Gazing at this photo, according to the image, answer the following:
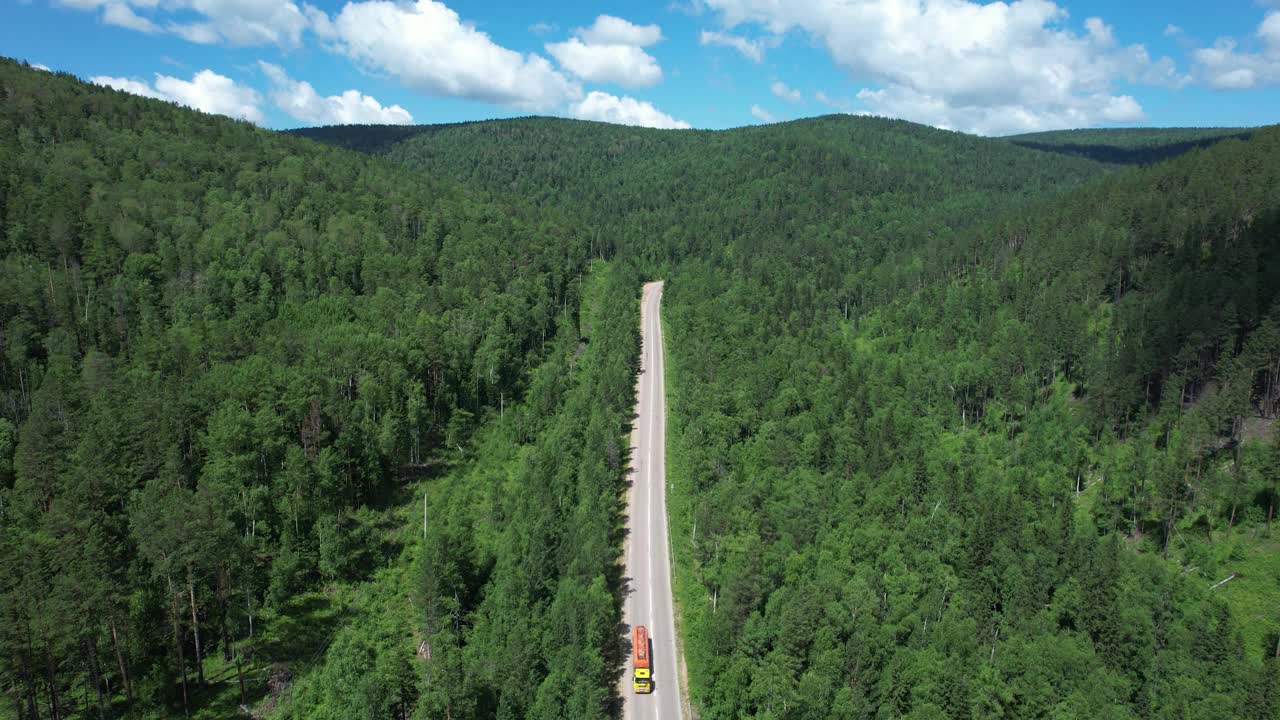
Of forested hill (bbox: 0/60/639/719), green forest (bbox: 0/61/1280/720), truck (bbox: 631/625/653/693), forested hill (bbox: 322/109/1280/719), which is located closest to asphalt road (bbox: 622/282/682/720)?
truck (bbox: 631/625/653/693)

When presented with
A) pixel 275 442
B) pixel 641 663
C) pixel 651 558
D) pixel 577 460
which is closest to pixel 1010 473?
pixel 651 558

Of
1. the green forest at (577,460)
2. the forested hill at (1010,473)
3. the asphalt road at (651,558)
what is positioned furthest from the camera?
the asphalt road at (651,558)

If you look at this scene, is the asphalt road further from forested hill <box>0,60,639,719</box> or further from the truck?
forested hill <box>0,60,639,719</box>

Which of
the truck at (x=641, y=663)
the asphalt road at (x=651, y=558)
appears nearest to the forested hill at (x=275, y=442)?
the truck at (x=641, y=663)

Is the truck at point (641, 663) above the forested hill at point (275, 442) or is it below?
below

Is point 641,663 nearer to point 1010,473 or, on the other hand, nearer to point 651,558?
point 651,558

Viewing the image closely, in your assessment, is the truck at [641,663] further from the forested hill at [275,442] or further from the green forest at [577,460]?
the forested hill at [275,442]

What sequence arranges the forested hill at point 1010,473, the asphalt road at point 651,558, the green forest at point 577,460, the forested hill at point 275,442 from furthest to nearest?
the asphalt road at point 651,558 < the forested hill at point 1010,473 < the green forest at point 577,460 < the forested hill at point 275,442
